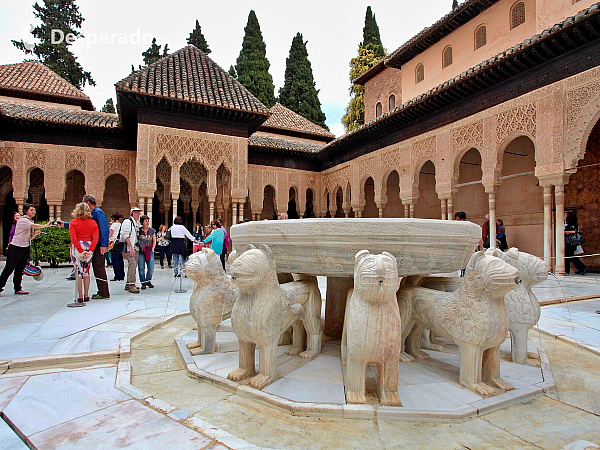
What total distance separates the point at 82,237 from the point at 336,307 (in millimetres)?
4031

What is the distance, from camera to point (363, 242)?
269cm

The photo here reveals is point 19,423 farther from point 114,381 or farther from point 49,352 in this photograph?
point 49,352

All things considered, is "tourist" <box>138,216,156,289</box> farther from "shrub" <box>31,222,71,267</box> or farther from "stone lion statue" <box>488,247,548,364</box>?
"stone lion statue" <box>488,247,548,364</box>

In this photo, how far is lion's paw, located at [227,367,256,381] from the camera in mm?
2686

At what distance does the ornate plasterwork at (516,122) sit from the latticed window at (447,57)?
5.94m

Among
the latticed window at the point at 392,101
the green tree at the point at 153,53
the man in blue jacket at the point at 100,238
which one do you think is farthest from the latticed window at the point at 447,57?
the green tree at the point at 153,53

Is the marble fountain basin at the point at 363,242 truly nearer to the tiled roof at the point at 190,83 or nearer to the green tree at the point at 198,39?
the tiled roof at the point at 190,83

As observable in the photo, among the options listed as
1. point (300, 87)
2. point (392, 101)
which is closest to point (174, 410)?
point (392, 101)

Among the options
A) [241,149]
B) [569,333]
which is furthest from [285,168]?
[569,333]

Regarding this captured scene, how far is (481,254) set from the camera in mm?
2504

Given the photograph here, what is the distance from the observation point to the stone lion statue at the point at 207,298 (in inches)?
133

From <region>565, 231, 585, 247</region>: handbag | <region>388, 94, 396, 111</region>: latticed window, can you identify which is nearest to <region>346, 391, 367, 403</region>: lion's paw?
<region>565, 231, 585, 247</region>: handbag

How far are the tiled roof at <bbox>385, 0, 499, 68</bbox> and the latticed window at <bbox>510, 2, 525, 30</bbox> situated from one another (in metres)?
0.84

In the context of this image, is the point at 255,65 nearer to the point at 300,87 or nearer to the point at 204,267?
the point at 300,87
